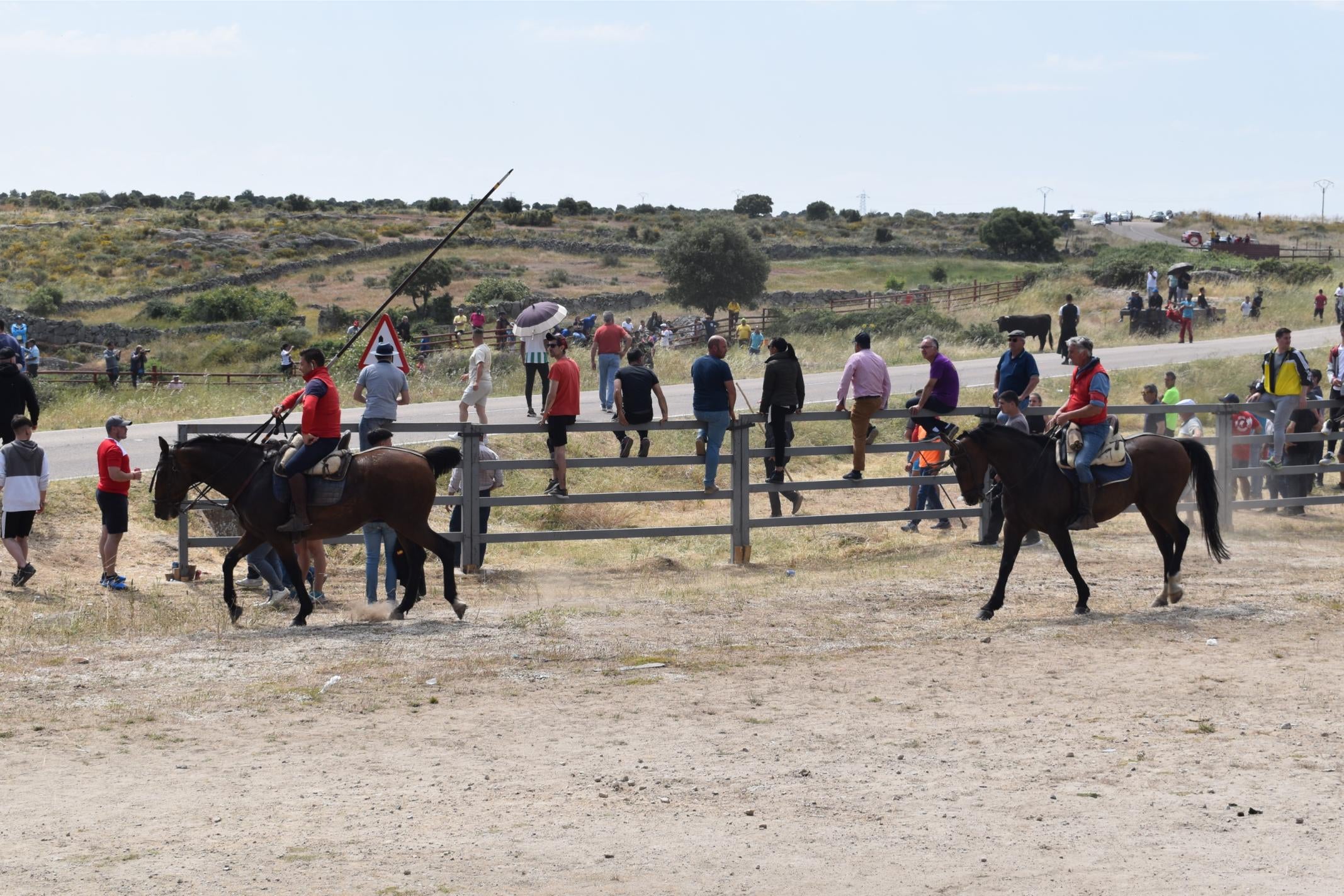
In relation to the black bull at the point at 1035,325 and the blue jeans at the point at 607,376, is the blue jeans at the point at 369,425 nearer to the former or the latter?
the blue jeans at the point at 607,376

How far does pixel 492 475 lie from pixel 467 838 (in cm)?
823

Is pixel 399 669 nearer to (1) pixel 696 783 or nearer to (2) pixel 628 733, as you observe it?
(2) pixel 628 733

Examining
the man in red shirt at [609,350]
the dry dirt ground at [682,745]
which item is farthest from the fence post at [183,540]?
the man in red shirt at [609,350]

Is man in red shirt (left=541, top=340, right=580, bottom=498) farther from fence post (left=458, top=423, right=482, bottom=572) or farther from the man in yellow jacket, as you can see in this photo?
the man in yellow jacket

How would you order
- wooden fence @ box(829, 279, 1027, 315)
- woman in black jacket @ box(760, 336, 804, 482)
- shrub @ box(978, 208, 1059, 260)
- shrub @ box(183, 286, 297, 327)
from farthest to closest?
shrub @ box(978, 208, 1059, 260), shrub @ box(183, 286, 297, 327), wooden fence @ box(829, 279, 1027, 315), woman in black jacket @ box(760, 336, 804, 482)

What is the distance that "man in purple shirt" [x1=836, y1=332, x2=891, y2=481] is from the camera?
1576 centimetres

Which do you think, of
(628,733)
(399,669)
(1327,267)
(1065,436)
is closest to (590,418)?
(1065,436)

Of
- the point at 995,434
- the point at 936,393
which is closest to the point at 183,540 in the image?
the point at 995,434

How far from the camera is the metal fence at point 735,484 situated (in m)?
14.2

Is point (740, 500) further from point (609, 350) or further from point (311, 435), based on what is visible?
point (609, 350)

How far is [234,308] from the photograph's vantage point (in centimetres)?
5844

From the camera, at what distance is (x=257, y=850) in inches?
247

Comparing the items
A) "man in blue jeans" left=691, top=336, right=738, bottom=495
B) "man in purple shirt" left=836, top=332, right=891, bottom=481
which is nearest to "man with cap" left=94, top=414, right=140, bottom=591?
"man in blue jeans" left=691, top=336, right=738, bottom=495

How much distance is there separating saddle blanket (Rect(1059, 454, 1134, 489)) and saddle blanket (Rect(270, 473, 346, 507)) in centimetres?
635
